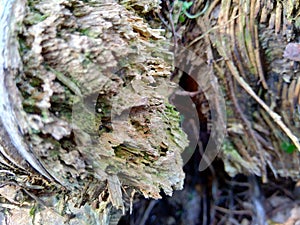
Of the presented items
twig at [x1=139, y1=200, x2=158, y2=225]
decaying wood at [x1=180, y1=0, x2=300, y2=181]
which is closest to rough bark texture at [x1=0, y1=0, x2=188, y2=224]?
decaying wood at [x1=180, y1=0, x2=300, y2=181]

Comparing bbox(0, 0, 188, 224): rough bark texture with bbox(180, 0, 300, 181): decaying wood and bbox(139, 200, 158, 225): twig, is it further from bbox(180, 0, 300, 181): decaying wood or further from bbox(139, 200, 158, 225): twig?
bbox(139, 200, 158, 225): twig

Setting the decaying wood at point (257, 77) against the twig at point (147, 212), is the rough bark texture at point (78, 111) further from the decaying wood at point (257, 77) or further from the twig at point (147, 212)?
the twig at point (147, 212)

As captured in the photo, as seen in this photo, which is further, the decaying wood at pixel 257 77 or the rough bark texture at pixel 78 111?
the decaying wood at pixel 257 77

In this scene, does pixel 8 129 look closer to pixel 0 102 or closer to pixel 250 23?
pixel 0 102

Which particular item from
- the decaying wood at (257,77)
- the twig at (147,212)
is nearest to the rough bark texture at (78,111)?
the decaying wood at (257,77)

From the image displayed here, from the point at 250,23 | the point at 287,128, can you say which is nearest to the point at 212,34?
the point at 250,23

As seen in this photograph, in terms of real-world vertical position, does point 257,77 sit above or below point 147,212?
above

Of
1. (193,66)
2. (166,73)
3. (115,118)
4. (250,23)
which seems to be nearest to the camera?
(115,118)

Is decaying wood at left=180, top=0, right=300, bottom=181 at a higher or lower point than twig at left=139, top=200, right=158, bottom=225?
higher
